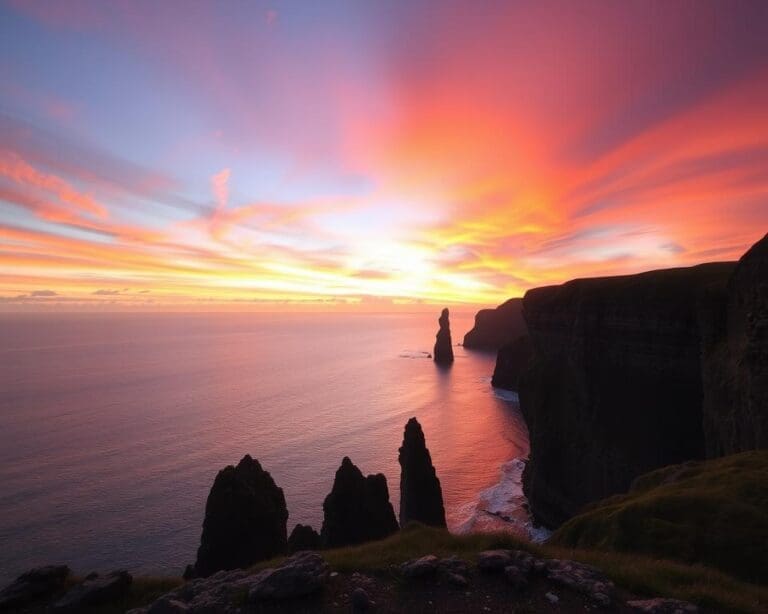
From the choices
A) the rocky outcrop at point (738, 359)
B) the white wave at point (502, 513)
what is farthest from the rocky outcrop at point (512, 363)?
the rocky outcrop at point (738, 359)

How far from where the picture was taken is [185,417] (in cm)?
8569

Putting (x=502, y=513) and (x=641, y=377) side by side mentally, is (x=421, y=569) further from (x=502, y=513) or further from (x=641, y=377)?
(x=502, y=513)

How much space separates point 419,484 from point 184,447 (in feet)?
157

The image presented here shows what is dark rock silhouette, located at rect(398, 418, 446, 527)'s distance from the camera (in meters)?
41.1

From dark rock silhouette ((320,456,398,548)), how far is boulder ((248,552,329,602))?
2480 centimetres

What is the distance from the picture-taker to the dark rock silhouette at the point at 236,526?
30578 millimetres

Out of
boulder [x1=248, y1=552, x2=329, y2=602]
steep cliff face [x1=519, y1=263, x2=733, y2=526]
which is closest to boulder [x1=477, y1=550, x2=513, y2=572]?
boulder [x1=248, y1=552, x2=329, y2=602]

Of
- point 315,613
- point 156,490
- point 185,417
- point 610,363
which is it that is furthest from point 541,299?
point 185,417

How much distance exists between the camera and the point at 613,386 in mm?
41688

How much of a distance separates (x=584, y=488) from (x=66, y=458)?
249 feet

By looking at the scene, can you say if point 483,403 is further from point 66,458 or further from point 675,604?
point 675,604

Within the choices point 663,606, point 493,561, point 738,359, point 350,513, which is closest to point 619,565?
point 663,606

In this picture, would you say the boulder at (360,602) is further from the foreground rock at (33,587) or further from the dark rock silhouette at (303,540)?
the dark rock silhouette at (303,540)

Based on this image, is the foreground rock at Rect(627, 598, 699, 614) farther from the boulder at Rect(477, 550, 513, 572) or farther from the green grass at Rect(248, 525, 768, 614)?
the boulder at Rect(477, 550, 513, 572)
